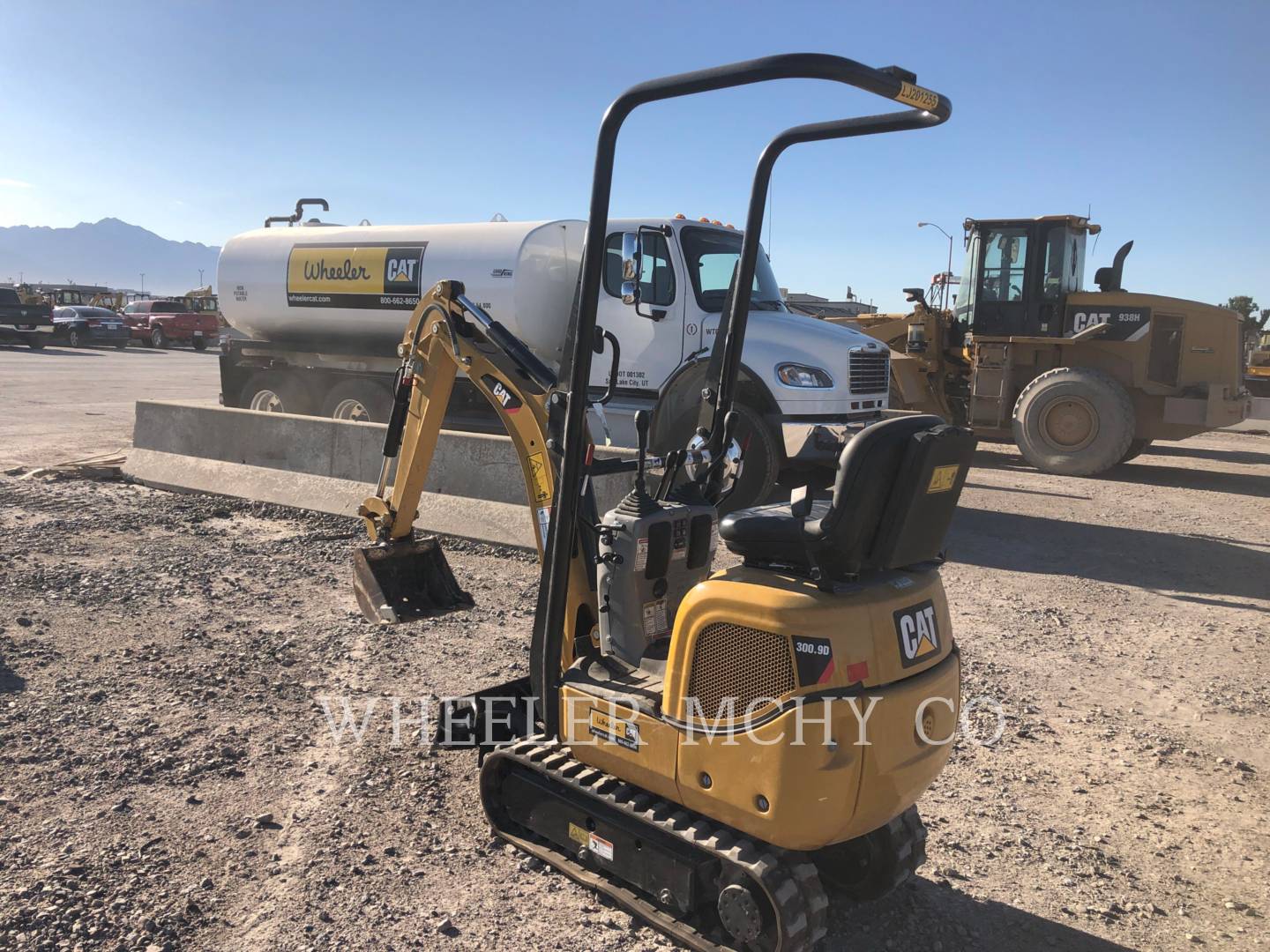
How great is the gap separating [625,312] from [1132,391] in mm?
7629

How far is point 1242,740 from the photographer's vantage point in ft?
16.4

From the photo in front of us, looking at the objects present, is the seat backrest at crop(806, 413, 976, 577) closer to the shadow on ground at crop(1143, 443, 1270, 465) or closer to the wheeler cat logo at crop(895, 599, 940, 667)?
the wheeler cat logo at crop(895, 599, 940, 667)

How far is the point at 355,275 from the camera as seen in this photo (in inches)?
484

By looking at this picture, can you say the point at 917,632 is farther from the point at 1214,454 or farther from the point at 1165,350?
the point at 1214,454

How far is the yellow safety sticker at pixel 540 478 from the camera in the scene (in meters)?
4.19

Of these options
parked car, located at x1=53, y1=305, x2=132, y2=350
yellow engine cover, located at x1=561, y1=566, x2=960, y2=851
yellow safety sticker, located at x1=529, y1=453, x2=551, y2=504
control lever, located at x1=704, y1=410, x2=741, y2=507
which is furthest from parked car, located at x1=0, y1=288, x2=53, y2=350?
yellow engine cover, located at x1=561, y1=566, x2=960, y2=851

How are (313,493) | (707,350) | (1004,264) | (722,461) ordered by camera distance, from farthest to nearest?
(1004,264) → (707,350) → (313,493) → (722,461)

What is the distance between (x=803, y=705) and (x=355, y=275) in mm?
10629

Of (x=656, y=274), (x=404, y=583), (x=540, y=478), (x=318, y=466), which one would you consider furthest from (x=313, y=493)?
(x=540, y=478)

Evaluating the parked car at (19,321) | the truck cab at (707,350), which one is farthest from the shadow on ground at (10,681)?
the parked car at (19,321)

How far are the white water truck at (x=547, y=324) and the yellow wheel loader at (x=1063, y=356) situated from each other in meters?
4.79

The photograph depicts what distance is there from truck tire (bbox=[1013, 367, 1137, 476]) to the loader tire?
35.5 ft

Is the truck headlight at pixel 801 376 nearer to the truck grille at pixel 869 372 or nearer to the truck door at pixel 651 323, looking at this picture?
the truck grille at pixel 869 372

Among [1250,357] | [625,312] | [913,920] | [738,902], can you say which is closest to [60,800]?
[738,902]
